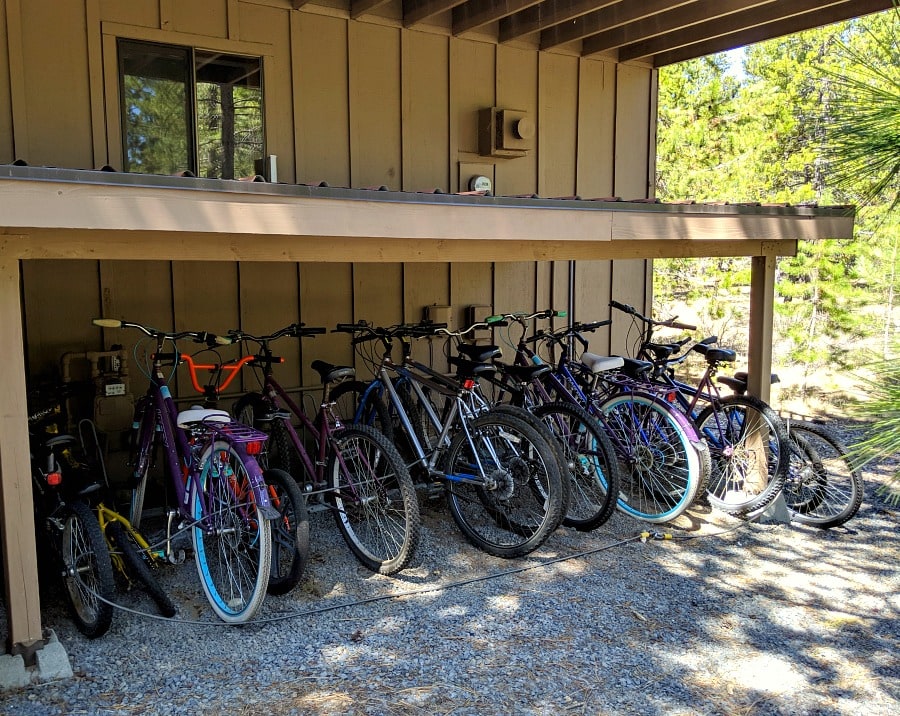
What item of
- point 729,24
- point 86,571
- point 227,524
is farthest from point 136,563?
point 729,24

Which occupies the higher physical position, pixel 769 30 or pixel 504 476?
pixel 769 30

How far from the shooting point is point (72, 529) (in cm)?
339

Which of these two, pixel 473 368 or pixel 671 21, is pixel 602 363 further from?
pixel 671 21

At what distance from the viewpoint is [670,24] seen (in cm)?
590

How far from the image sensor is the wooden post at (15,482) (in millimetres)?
2914

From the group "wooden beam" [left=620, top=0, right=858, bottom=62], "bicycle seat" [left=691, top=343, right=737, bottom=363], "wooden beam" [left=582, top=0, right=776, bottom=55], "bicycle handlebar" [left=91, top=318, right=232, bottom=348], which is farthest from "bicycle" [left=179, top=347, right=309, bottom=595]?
"wooden beam" [left=620, top=0, right=858, bottom=62]

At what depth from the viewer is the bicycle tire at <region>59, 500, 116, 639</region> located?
317 centimetres

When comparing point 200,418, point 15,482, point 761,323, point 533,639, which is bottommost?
point 533,639

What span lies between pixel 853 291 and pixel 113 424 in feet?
Result: 26.7

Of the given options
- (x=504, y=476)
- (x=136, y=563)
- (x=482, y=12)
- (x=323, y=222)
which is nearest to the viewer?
(x=323, y=222)

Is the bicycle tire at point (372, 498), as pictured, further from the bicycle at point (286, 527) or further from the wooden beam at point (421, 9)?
the wooden beam at point (421, 9)

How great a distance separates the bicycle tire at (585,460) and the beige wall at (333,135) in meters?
1.00

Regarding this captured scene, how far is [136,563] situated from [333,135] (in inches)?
125

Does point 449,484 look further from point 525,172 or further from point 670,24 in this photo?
point 670,24
